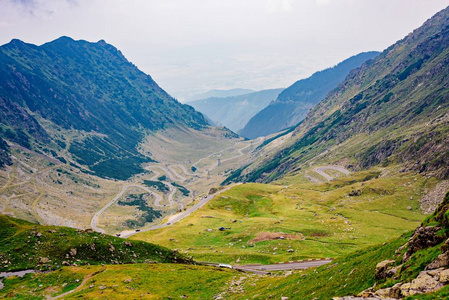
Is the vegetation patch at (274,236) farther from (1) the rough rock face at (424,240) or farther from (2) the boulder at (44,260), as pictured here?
(1) the rough rock face at (424,240)

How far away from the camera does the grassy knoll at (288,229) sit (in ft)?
357

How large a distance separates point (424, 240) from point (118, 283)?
51849 millimetres

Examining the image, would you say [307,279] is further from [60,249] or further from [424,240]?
[60,249]

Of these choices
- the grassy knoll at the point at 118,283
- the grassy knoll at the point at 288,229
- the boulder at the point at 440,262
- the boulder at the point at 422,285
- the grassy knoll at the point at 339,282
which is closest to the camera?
the boulder at the point at 422,285

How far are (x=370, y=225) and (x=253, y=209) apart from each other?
71.2 metres

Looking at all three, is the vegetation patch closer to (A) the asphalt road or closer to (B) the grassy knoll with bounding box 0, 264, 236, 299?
(A) the asphalt road

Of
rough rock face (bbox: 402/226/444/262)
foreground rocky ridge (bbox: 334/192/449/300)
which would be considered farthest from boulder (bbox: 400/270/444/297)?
rough rock face (bbox: 402/226/444/262)

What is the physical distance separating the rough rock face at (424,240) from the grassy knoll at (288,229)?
70490 mm

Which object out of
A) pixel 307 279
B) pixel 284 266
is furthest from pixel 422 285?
pixel 284 266

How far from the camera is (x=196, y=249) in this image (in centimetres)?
11875

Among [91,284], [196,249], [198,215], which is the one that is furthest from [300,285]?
[198,215]

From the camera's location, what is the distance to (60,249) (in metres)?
69.4

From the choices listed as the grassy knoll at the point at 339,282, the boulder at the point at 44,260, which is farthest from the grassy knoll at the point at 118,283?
the grassy knoll at the point at 339,282

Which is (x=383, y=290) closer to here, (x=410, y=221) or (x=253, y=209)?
(x=410, y=221)
